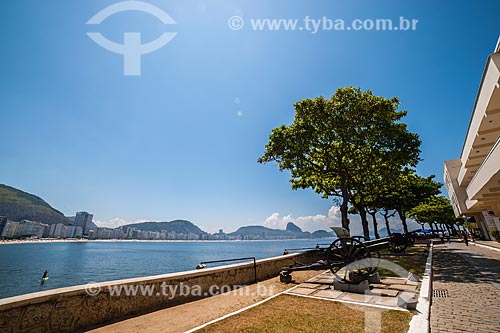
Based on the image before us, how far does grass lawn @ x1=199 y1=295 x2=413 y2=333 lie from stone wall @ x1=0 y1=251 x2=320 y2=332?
2490 millimetres

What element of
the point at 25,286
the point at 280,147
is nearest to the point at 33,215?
the point at 25,286

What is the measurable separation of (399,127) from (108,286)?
1976cm

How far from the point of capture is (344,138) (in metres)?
17.9

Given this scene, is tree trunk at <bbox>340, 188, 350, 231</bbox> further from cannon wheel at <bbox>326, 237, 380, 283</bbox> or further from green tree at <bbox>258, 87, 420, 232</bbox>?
cannon wheel at <bbox>326, 237, 380, 283</bbox>

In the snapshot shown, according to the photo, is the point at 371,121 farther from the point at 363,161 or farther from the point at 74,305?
the point at 74,305

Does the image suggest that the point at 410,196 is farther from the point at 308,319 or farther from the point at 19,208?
the point at 19,208

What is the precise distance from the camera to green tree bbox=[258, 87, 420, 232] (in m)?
17.1

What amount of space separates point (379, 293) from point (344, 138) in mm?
12819

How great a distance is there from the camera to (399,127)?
56.7 ft

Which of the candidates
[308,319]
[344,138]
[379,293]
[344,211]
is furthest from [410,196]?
[308,319]

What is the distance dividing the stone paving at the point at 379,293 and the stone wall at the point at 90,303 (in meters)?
3.58

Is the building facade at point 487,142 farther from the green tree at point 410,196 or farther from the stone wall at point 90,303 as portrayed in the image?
the stone wall at point 90,303

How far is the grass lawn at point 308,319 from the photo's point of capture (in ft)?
15.7

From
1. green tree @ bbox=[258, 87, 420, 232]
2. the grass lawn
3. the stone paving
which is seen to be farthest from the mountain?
the grass lawn
